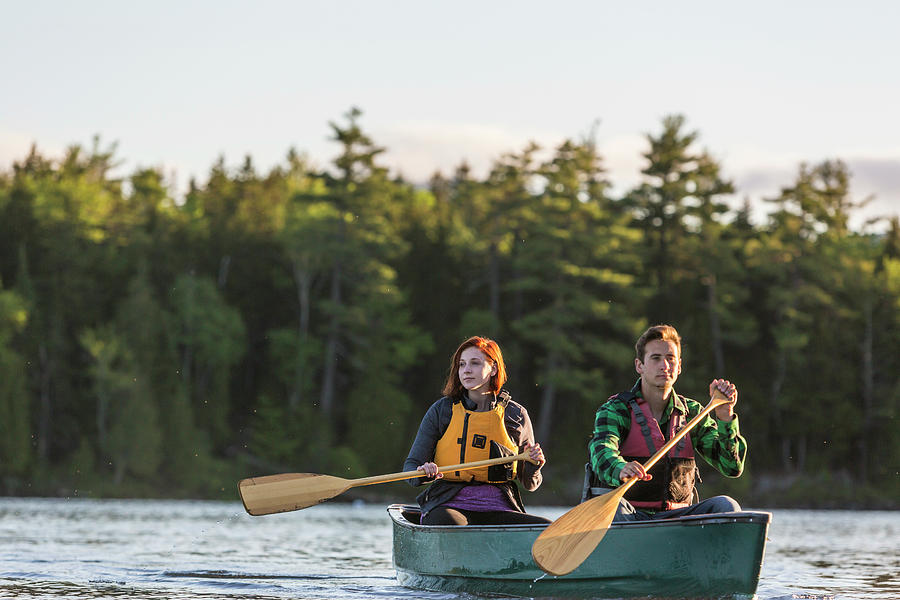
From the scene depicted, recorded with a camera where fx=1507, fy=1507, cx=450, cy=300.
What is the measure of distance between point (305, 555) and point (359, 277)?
89.5ft

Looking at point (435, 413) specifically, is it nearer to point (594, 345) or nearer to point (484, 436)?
point (484, 436)

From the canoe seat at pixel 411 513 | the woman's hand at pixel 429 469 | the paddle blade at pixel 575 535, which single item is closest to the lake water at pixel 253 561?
the canoe seat at pixel 411 513

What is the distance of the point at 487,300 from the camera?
138ft

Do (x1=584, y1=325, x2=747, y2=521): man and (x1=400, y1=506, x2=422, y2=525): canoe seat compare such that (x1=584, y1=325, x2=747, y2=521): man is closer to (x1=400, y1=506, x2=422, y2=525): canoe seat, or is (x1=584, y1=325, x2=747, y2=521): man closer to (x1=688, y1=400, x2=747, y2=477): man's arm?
(x1=688, y1=400, x2=747, y2=477): man's arm

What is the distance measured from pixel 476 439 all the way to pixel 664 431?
4.05 ft

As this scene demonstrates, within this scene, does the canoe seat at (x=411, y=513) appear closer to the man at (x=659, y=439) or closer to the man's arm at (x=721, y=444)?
the man at (x=659, y=439)

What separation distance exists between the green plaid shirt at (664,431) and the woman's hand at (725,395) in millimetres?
38

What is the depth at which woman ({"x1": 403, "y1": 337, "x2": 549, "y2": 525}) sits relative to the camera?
28.1 ft

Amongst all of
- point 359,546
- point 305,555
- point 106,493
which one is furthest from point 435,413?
point 106,493

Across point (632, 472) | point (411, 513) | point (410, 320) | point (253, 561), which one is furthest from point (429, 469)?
point (410, 320)

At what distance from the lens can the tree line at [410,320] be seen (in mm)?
37938

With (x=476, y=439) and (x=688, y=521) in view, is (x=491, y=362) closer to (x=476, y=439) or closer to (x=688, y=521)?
(x=476, y=439)

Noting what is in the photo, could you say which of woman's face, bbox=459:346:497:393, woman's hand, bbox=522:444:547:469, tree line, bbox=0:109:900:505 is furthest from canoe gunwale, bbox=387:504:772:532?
tree line, bbox=0:109:900:505

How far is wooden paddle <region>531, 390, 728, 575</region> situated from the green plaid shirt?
13cm
